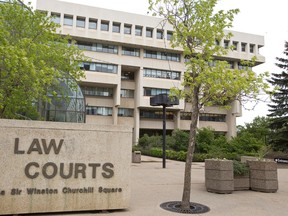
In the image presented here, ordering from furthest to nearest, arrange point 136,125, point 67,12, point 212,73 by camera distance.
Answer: point 136,125
point 67,12
point 212,73

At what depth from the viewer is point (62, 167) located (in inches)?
270

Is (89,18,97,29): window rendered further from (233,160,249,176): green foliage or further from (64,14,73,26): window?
(233,160,249,176): green foliage

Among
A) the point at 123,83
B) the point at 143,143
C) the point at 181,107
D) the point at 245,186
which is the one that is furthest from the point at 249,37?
the point at 245,186

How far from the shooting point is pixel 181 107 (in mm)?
51406

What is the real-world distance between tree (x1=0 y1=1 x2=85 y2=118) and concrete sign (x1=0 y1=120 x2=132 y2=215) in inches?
77.3

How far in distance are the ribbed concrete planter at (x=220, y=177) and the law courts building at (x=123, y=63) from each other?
36.3 meters

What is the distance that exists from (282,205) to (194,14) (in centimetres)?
590

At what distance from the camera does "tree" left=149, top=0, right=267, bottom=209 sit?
786 centimetres

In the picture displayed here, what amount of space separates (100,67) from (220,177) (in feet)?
135

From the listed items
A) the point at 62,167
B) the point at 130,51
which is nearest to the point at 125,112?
the point at 130,51

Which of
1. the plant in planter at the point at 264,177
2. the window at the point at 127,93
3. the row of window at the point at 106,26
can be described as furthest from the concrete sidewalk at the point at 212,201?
the window at the point at 127,93

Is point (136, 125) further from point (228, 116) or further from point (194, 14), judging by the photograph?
point (194, 14)

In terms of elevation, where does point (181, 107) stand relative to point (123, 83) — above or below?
below

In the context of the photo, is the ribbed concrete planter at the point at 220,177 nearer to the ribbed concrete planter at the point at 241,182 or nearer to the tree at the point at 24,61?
the ribbed concrete planter at the point at 241,182
